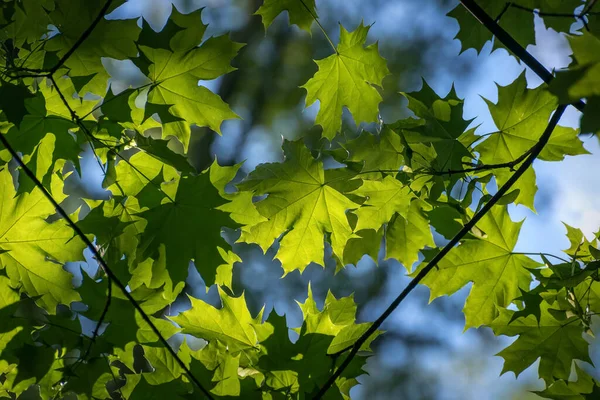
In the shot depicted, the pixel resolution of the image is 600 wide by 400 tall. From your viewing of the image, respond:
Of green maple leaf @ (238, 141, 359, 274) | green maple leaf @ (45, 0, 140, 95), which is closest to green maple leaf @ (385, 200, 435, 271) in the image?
green maple leaf @ (238, 141, 359, 274)

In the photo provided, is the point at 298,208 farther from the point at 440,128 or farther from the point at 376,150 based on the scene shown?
the point at 440,128

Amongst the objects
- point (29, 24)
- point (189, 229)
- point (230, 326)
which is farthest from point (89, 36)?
point (230, 326)

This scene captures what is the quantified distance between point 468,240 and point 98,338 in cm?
94

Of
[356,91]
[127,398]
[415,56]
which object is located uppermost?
[415,56]

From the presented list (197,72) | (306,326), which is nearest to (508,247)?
(306,326)

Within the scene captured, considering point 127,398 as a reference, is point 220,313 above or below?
above

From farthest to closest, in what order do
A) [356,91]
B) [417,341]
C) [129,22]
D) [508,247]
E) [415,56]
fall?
[417,341] → [415,56] → [356,91] → [508,247] → [129,22]

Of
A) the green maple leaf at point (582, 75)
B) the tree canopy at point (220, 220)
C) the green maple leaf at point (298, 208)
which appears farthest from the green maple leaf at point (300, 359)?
the green maple leaf at point (582, 75)

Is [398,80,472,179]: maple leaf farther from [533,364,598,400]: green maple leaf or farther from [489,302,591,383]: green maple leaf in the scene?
[533,364,598,400]: green maple leaf

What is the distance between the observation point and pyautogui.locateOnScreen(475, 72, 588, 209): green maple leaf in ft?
4.37

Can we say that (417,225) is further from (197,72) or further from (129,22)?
(129,22)

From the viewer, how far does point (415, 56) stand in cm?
523

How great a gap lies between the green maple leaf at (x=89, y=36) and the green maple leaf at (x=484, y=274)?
0.96m

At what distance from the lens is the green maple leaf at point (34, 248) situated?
1.43 m
